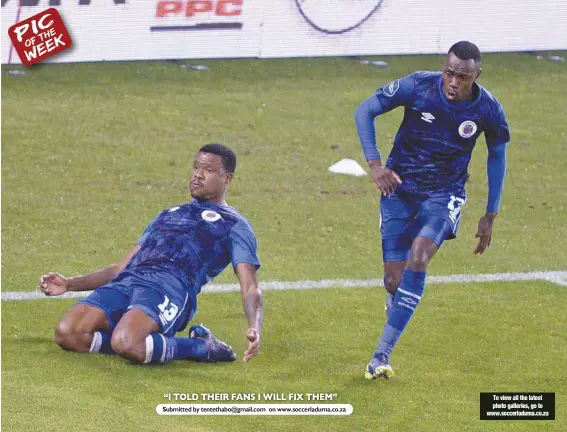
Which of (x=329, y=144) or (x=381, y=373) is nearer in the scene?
(x=381, y=373)

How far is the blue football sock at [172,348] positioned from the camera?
340 inches

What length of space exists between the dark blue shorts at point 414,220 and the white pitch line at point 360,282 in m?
2.08

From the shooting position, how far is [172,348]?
345 inches

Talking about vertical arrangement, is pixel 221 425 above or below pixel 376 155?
below

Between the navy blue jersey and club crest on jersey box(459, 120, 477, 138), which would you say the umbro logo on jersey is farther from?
club crest on jersey box(459, 120, 477, 138)

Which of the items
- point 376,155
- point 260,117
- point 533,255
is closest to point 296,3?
point 260,117

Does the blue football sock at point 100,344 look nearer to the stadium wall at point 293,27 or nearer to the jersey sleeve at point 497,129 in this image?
the jersey sleeve at point 497,129

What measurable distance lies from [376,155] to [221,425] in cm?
218

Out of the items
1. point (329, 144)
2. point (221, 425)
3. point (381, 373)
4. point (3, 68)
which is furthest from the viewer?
point (3, 68)

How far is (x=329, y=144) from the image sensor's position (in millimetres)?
16234

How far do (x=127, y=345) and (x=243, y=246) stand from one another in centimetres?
102

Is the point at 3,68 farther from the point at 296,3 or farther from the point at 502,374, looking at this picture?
the point at 502,374

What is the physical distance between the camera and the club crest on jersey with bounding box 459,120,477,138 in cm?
913
